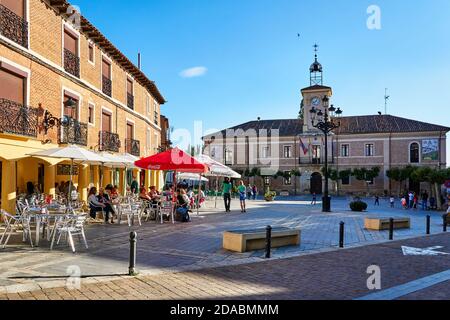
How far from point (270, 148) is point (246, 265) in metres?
44.5

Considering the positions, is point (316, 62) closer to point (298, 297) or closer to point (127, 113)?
point (127, 113)

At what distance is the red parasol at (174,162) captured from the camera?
13.5 meters

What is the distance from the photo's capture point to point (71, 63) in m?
16.6

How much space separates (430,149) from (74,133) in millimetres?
41425

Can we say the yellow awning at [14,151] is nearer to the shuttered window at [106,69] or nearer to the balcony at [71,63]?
the balcony at [71,63]

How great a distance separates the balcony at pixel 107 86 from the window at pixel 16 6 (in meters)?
6.96

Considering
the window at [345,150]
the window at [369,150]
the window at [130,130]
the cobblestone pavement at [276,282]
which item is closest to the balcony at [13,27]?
the cobblestone pavement at [276,282]

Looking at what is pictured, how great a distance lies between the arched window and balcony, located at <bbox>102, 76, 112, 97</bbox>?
37547mm

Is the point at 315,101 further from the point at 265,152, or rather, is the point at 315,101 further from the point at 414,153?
the point at 414,153

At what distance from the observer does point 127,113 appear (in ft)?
77.8

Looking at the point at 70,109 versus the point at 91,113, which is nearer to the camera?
the point at 70,109

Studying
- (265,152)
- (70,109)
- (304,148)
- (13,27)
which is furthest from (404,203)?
(13,27)

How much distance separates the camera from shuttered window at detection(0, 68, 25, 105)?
40.5ft

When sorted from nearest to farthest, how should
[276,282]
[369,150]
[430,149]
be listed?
[276,282], [430,149], [369,150]
